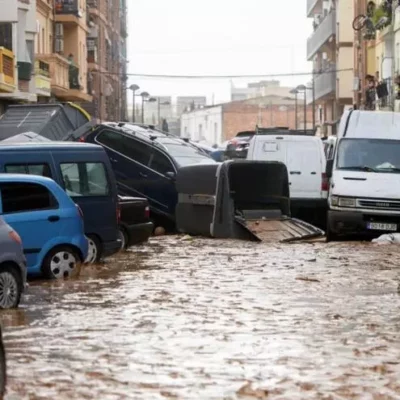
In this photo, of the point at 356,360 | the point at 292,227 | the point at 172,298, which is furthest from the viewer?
the point at 292,227

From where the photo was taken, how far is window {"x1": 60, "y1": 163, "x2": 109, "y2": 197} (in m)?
19.4

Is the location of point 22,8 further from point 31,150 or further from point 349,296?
point 349,296

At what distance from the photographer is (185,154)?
28.8 meters

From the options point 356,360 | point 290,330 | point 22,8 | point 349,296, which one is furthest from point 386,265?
point 22,8

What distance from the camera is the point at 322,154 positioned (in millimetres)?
30156

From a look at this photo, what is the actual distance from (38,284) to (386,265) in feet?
18.9

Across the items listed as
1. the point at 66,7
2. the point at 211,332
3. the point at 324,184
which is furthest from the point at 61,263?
the point at 66,7

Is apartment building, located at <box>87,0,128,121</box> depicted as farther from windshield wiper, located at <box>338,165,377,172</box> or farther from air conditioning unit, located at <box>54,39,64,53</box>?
windshield wiper, located at <box>338,165,377,172</box>

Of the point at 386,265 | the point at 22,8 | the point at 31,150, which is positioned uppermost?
the point at 22,8

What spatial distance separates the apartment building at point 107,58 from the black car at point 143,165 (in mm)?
40738

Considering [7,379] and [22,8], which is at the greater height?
[22,8]

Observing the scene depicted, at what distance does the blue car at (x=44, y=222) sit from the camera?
16.8 metres

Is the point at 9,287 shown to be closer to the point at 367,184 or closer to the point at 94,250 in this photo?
the point at 94,250

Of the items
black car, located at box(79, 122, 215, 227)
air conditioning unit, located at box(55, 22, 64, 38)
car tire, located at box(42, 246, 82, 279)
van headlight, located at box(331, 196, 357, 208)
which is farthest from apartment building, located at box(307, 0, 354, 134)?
car tire, located at box(42, 246, 82, 279)
